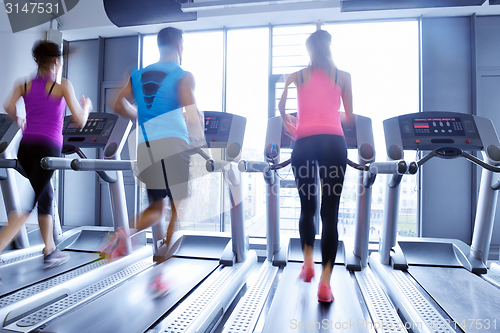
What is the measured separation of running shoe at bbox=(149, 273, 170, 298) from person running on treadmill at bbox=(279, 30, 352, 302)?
97cm

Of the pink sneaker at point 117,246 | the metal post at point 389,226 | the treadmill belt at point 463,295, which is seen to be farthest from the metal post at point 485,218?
the pink sneaker at point 117,246

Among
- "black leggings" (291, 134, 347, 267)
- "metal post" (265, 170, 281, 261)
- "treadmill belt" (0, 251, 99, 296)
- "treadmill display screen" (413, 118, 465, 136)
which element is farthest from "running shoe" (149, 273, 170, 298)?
"treadmill display screen" (413, 118, 465, 136)

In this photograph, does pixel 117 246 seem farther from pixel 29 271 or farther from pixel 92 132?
pixel 92 132

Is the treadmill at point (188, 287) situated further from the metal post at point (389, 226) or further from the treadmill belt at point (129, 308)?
the metal post at point (389, 226)

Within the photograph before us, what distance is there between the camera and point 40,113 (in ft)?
6.35

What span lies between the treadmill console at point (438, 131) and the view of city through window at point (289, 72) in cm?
120

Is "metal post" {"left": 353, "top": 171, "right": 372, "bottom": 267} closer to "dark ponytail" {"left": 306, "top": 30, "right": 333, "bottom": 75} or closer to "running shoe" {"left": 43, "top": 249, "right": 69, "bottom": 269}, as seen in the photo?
"dark ponytail" {"left": 306, "top": 30, "right": 333, "bottom": 75}

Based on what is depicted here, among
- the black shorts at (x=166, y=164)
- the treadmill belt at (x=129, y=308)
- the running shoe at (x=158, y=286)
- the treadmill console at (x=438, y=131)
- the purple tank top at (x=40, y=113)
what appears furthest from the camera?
the treadmill console at (x=438, y=131)

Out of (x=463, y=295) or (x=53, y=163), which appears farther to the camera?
(x=463, y=295)

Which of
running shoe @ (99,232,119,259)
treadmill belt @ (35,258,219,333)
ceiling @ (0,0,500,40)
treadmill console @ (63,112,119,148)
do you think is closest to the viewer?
treadmill belt @ (35,258,219,333)

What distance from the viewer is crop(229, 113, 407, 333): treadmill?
1.46 meters

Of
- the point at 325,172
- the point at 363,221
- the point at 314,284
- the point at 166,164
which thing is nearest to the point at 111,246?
the point at 166,164

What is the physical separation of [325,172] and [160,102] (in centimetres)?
97

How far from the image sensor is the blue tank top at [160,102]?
154cm
